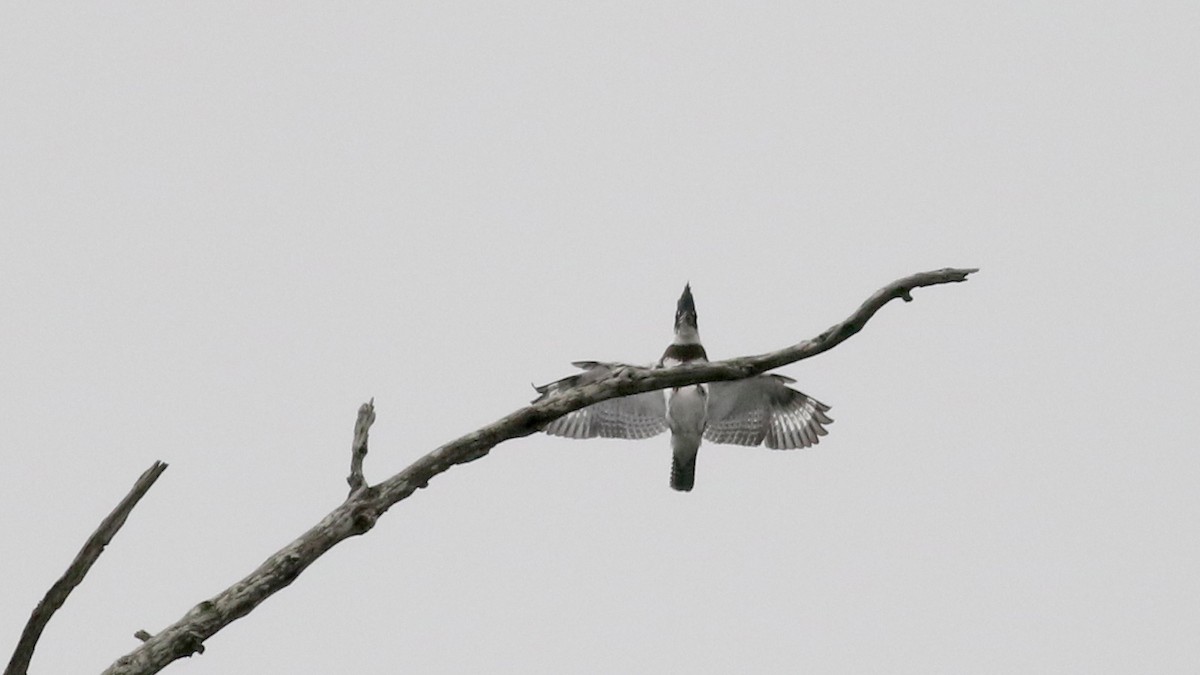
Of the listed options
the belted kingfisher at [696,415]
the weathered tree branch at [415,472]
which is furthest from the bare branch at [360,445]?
the belted kingfisher at [696,415]

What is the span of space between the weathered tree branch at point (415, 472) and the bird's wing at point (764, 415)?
14.6 ft

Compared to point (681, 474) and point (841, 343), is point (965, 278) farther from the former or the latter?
point (681, 474)

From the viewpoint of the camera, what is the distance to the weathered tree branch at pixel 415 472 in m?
5.62

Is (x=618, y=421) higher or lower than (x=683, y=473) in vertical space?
higher

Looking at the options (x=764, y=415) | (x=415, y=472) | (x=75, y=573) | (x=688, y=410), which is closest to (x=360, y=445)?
(x=415, y=472)

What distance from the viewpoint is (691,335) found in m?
11.2

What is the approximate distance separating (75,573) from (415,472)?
1487 millimetres

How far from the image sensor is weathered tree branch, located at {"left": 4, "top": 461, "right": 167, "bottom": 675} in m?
5.53

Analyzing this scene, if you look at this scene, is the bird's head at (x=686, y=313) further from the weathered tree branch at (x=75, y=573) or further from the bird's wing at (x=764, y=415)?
the weathered tree branch at (x=75, y=573)

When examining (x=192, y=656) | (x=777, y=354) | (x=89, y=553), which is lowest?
(x=192, y=656)

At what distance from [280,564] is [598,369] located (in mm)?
4380

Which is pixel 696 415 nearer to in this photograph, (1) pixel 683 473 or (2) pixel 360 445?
(1) pixel 683 473

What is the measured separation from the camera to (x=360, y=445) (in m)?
6.10

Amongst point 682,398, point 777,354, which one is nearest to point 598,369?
point 682,398
